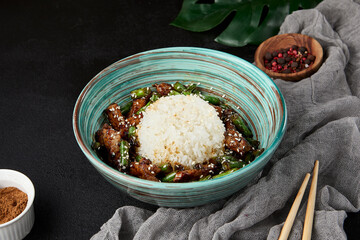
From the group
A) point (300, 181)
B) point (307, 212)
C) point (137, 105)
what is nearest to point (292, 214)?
point (307, 212)

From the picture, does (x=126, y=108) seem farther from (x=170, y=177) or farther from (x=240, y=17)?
(x=240, y=17)

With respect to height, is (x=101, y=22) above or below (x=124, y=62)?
below

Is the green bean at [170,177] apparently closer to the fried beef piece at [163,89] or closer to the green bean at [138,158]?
the green bean at [138,158]

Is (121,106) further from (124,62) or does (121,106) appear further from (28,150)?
(28,150)

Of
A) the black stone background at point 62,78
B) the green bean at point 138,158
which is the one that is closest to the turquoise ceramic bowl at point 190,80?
the green bean at point 138,158

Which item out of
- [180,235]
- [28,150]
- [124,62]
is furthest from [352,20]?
[28,150]

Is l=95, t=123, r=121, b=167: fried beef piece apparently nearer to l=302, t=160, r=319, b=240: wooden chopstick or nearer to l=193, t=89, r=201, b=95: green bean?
l=193, t=89, r=201, b=95: green bean

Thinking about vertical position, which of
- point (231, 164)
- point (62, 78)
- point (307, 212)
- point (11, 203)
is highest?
point (231, 164)
